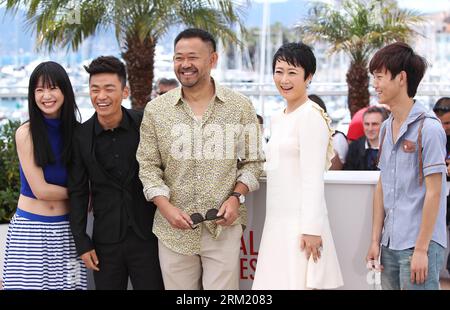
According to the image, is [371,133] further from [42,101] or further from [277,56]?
[42,101]

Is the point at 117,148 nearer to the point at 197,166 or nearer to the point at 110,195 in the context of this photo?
the point at 110,195

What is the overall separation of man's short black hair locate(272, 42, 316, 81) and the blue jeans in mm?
903

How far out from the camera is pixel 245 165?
343cm

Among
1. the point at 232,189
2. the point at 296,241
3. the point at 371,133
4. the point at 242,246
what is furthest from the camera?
the point at 371,133

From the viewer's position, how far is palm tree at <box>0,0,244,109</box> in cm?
932

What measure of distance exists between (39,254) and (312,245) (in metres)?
1.37

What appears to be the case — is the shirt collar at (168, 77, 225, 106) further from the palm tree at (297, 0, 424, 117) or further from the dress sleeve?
the palm tree at (297, 0, 424, 117)

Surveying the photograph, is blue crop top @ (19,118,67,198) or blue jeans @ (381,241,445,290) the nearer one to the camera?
blue jeans @ (381,241,445,290)

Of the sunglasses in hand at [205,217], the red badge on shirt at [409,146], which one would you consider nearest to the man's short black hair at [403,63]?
the red badge on shirt at [409,146]

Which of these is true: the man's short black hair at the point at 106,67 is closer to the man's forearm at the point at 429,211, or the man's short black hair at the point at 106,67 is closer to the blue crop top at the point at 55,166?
the blue crop top at the point at 55,166

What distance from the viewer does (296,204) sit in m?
3.18

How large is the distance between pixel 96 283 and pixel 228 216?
81cm

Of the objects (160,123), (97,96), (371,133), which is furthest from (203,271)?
(371,133)

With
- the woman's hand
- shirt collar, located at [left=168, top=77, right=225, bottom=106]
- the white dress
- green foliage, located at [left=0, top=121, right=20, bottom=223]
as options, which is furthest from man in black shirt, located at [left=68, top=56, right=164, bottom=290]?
green foliage, located at [left=0, top=121, right=20, bottom=223]
